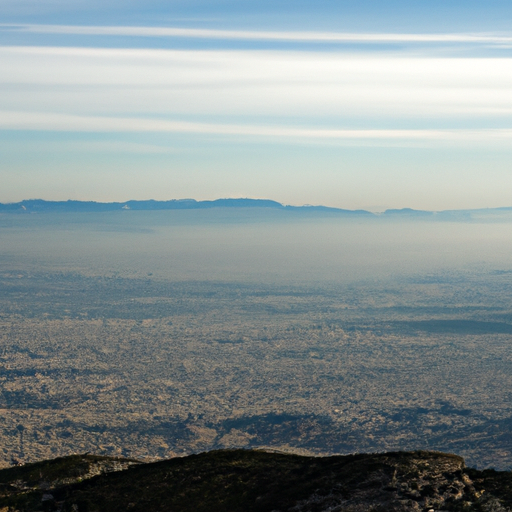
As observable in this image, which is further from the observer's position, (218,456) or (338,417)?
(338,417)

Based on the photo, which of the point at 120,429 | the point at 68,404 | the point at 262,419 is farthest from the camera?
the point at 68,404

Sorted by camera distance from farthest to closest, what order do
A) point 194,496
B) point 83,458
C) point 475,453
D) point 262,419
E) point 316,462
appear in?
point 262,419 < point 475,453 < point 83,458 < point 316,462 < point 194,496

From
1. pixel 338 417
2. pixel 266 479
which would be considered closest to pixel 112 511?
pixel 266 479

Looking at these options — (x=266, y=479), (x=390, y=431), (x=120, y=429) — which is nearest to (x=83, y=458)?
(x=266, y=479)

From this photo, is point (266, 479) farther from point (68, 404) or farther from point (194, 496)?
point (68, 404)

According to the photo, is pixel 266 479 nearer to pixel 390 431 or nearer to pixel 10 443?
pixel 10 443

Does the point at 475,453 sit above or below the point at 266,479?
below
